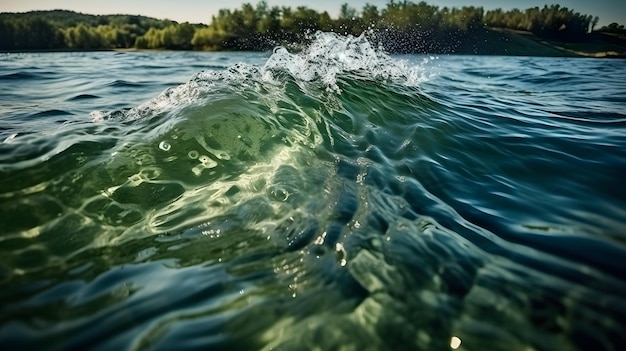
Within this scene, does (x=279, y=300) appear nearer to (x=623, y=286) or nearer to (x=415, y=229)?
(x=415, y=229)

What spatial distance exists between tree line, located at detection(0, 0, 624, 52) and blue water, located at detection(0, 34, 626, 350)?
6591 centimetres

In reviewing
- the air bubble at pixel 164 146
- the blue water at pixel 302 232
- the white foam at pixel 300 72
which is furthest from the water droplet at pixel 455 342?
the white foam at pixel 300 72

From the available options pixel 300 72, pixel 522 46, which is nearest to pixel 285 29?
pixel 522 46

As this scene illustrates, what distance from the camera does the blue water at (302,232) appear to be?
1.70 metres

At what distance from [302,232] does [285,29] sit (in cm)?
9537

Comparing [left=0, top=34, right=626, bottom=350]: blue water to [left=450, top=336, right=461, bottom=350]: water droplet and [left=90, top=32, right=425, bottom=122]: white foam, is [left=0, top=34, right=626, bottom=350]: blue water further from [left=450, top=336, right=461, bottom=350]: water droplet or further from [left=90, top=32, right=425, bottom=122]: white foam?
[left=90, top=32, right=425, bottom=122]: white foam

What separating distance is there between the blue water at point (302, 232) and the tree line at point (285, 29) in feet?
216

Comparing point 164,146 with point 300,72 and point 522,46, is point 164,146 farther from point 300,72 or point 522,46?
point 522,46

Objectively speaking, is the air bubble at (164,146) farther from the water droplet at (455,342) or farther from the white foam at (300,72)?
the water droplet at (455,342)

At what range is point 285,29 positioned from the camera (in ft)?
292

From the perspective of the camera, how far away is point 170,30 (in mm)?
70438

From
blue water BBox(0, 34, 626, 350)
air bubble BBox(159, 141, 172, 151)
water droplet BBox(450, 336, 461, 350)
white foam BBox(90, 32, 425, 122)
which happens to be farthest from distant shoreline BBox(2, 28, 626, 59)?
water droplet BBox(450, 336, 461, 350)

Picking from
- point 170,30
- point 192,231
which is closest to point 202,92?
point 192,231

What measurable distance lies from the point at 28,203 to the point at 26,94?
749 cm
